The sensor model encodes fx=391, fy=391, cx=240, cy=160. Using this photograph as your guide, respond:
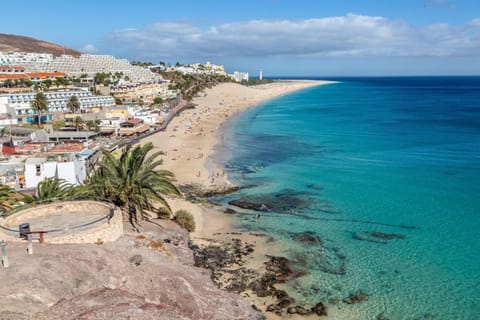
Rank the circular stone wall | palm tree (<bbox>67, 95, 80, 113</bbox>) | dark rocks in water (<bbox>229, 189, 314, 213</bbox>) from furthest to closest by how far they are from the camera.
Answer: palm tree (<bbox>67, 95, 80, 113</bbox>)
dark rocks in water (<bbox>229, 189, 314, 213</bbox>)
the circular stone wall

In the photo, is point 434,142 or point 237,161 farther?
point 434,142

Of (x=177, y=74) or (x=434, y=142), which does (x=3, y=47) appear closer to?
(x=177, y=74)

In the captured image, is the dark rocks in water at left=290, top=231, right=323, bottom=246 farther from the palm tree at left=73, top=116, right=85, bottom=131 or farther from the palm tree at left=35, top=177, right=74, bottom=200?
the palm tree at left=73, top=116, right=85, bottom=131

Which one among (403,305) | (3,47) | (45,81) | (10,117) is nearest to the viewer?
(403,305)

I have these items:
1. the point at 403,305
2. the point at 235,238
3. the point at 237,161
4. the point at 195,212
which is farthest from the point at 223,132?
the point at 403,305

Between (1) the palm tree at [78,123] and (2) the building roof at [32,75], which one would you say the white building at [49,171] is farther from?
(2) the building roof at [32,75]

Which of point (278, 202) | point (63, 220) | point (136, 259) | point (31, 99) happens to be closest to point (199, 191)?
point (278, 202)

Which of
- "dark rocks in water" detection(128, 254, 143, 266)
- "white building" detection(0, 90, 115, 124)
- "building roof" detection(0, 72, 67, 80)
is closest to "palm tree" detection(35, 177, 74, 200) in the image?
"dark rocks in water" detection(128, 254, 143, 266)
